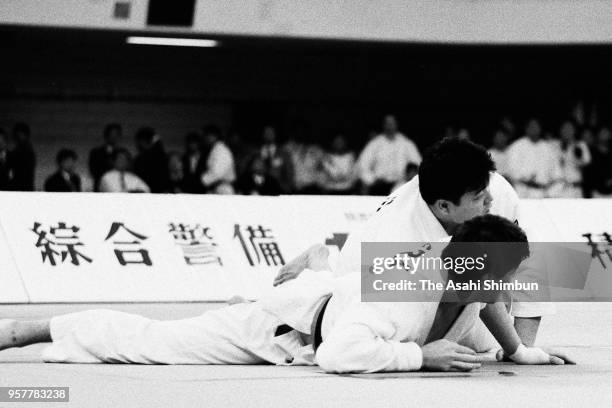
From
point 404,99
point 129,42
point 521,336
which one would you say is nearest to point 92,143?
point 129,42

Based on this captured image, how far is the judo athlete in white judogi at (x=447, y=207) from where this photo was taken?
506 cm

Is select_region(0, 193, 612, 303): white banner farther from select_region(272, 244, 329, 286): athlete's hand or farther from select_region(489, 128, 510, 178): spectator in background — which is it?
select_region(489, 128, 510, 178): spectator in background

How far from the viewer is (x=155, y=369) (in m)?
5.18

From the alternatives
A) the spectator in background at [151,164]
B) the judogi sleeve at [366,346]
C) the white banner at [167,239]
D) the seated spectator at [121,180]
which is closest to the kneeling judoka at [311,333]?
the judogi sleeve at [366,346]

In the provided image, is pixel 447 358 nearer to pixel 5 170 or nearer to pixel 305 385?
pixel 305 385

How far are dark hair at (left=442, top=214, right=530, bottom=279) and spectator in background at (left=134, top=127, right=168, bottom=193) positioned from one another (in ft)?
32.1

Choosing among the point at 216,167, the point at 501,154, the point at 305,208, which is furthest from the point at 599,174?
the point at 305,208

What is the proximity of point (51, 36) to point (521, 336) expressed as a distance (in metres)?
12.7

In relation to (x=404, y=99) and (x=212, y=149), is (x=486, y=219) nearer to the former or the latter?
(x=212, y=149)

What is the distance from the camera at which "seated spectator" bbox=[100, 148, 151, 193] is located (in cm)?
1379

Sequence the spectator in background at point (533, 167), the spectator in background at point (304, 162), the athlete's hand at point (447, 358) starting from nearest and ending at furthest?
the athlete's hand at point (447, 358)
the spectator in background at point (533, 167)
the spectator in background at point (304, 162)

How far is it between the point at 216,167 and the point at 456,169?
10322 mm

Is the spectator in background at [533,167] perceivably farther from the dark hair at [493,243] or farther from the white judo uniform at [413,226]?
the dark hair at [493,243]

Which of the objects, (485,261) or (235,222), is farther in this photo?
(235,222)
